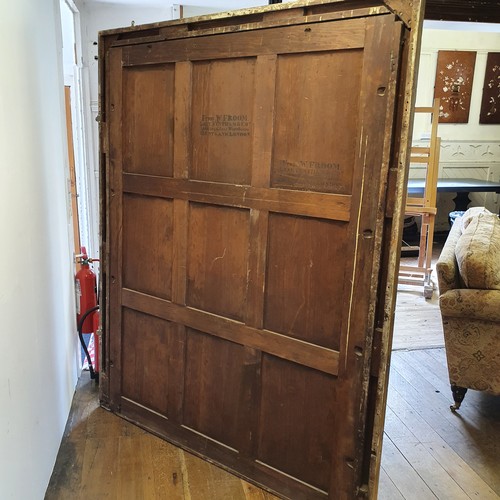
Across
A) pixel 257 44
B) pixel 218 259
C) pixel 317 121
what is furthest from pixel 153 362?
pixel 257 44

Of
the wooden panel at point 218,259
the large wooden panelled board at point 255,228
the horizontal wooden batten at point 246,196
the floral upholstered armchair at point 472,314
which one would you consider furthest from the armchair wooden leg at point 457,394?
the horizontal wooden batten at point 246,196

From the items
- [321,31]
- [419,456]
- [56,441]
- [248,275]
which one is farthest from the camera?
[419,456]

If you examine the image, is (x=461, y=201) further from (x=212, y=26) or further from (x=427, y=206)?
(x=212, y=26)

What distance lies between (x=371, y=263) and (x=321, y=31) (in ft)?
2.49

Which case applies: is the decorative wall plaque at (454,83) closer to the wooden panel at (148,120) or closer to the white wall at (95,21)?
the white wall at (95,21)

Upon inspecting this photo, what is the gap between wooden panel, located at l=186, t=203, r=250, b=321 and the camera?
1945 mm

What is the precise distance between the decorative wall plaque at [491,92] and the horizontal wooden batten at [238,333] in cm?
554

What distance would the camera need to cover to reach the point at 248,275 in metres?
1.93

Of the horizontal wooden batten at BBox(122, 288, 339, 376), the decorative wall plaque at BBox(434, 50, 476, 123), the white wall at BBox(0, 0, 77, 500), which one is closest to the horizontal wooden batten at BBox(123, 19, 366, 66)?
the white wall at BBox(0, 0, 77, 500)

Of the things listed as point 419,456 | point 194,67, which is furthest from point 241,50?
point 419,456

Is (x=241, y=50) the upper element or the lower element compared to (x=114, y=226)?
upper

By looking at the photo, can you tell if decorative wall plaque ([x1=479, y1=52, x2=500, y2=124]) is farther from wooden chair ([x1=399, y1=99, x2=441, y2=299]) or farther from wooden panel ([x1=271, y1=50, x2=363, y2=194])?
wooden panel ([x1=271, y1=50, x2=363, y2=194])

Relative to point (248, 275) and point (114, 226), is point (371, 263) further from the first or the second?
point (114, 226)

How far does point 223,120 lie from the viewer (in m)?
1.91
